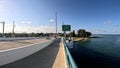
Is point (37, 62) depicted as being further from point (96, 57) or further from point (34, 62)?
point (96, 57)

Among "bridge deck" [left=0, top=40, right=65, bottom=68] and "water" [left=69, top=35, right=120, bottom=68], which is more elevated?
"bridge deck" [left=0, top=40, right=65, bottom=68]

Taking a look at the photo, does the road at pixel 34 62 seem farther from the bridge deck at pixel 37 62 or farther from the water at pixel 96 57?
the water at pixel 96 57

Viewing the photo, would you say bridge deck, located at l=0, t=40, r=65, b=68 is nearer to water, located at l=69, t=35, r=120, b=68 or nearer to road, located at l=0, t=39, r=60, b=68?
road, located at l=0, t=39, r=60, b=68

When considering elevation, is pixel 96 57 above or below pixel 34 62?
below

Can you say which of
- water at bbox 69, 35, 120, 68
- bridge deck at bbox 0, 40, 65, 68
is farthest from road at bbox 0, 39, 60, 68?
water at bbox 69, 35, 120, 68

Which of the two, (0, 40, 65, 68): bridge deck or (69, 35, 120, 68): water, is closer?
(0, 40, 65, 68): bridge deck

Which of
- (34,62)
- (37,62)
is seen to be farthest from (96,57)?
(34,62)

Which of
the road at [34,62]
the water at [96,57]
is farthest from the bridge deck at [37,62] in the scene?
the water at [96,57]

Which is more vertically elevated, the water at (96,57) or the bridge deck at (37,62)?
the bridge deck at (37,62)

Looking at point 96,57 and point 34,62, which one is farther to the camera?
point 96,57

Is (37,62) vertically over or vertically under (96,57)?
over

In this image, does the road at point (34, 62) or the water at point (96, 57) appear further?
the water at point (96, 57)

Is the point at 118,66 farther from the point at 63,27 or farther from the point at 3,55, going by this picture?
the point at 3,55

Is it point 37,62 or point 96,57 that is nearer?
point 37,62
